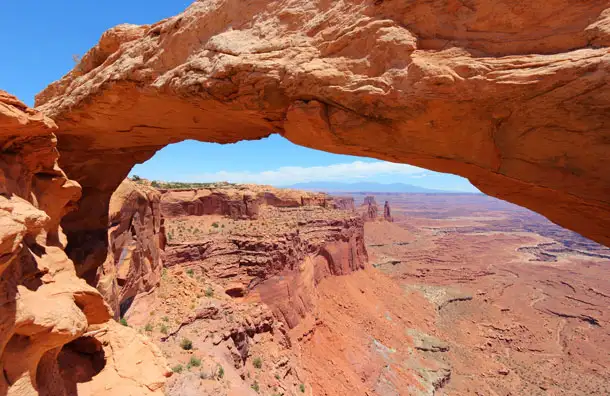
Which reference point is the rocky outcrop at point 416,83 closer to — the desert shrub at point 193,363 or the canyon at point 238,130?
the canyon at point 238,130

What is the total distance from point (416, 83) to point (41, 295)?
5.23 m

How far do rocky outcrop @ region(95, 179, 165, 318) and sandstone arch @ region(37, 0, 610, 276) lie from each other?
5375mm

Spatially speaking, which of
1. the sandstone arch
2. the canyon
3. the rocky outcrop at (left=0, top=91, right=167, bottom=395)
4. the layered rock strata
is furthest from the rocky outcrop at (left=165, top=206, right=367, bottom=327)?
the sandstone arch

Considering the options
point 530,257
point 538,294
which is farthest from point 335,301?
point 530,257

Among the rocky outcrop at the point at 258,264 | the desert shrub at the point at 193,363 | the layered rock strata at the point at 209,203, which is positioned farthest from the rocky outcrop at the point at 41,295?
the layered rock strata at the point at 209,203

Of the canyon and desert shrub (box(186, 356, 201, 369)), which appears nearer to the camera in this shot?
the canyon

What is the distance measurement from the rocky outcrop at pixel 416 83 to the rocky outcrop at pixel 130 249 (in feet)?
17.9

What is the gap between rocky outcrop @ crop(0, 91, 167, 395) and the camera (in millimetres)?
3512

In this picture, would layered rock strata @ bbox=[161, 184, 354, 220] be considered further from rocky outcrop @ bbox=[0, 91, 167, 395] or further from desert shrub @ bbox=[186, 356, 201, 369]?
rocky outcrop @ bbox=[0, 91, 167, 395]

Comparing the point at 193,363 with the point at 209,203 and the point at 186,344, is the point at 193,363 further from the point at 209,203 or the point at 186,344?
the point at 209,203

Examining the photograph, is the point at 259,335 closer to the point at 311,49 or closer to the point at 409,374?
the point at 409,374

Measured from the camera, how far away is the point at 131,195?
11.7 m

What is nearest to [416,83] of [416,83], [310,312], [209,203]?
[416,83]

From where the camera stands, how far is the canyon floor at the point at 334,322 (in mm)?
11406
